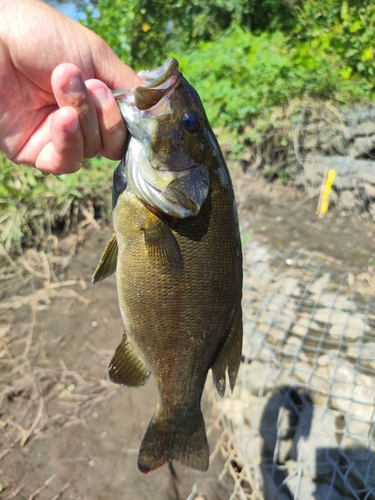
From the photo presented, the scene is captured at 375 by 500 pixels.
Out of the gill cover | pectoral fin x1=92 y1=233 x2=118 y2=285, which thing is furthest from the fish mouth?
pectoral fin x1=92 y1=233 x2=118 y2=285

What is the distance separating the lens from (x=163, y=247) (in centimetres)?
148

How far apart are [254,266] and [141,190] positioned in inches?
119

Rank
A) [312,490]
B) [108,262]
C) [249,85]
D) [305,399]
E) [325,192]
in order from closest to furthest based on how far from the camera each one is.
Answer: [108,262] < [312,490] < [305,399] < [325,192] < [249,85]

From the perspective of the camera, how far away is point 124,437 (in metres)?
3.13

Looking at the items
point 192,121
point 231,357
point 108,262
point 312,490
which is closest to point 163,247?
point 108,262

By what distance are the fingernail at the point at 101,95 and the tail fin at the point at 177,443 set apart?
1494 mm

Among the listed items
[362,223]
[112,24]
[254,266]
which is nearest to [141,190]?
[254,266]

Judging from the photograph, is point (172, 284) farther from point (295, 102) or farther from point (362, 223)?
point (295, 102)

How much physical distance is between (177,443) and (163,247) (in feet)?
3.49

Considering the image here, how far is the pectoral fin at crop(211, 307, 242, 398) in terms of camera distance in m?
1.66

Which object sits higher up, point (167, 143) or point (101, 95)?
point (101, 95)

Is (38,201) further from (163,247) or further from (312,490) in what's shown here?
(312,490)

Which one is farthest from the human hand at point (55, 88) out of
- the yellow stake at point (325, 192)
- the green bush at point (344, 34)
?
the green bush at point (344, 34)

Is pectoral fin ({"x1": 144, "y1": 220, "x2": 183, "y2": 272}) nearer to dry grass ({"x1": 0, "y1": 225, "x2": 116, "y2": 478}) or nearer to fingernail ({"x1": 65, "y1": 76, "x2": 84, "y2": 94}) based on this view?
fingernail ({"x1": 65, "y1": 76, "x2": 84, "y2": 94})
